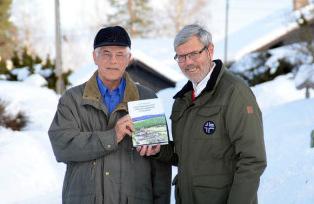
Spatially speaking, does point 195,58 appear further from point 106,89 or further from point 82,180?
point 82,180

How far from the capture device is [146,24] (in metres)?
62.8

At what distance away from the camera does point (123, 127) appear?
3.61 m

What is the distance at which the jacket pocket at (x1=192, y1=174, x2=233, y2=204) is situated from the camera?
3465 mm

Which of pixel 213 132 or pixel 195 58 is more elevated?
pixel 195 58

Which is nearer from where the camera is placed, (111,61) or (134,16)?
(111,61)

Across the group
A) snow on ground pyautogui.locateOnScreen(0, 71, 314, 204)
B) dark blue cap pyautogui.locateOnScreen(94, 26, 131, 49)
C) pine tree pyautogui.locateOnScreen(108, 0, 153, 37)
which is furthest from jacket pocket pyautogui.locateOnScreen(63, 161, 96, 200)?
pine tree pyautogui.locateOnScreen(108, 0, 153, 37)

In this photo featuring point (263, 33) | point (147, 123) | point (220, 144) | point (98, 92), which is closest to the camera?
point (220, 144)

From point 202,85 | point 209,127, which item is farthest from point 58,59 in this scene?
point 209,127

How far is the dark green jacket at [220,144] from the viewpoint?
333 centimetres

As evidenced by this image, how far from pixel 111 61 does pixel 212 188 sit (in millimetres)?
1025

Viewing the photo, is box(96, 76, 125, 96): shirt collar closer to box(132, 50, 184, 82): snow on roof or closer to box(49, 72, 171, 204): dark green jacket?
box(49, 72, 171, 204): dark green jacket

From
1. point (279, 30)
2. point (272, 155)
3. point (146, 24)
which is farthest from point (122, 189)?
point (146, 24)

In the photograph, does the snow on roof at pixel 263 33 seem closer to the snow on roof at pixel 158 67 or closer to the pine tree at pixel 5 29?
the snow on roof at pixel 158 67

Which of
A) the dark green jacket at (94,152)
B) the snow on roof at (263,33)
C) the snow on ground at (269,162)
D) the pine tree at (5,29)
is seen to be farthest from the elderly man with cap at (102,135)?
the pine tree at (5,29)
